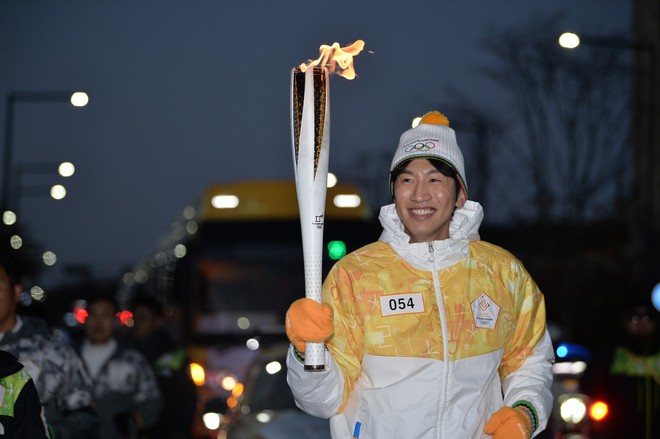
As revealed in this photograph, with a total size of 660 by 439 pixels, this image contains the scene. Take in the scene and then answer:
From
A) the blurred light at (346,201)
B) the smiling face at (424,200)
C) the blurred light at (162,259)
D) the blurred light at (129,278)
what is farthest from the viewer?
the blurred light at (129,278)

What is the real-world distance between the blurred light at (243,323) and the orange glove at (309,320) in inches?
358

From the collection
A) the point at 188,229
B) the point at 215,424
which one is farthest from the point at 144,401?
the point at 188,229

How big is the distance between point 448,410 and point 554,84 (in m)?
17.5

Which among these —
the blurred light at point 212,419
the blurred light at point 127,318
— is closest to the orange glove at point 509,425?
the blurred light at point 212,419

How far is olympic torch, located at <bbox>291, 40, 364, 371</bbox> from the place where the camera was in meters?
3.21

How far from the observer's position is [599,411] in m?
7.23

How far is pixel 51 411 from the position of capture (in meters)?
4.65

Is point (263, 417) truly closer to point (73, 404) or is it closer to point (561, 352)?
point (73, 404)

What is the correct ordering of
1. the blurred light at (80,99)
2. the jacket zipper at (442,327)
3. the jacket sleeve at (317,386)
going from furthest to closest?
the blurred light at (80,99)
the jacket zipper at (442,327)
the jacket sleeve at (317,386)

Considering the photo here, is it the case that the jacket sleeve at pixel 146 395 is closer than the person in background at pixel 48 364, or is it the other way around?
the person in background at pixel 48 364

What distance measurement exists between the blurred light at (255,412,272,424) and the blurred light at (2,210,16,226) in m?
19.1

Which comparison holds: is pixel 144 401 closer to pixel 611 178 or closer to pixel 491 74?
pixel 491 74

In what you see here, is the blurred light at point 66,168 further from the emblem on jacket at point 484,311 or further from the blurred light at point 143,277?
the emblem on jacket at point 484,311

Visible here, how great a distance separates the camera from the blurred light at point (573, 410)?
25.8ft
